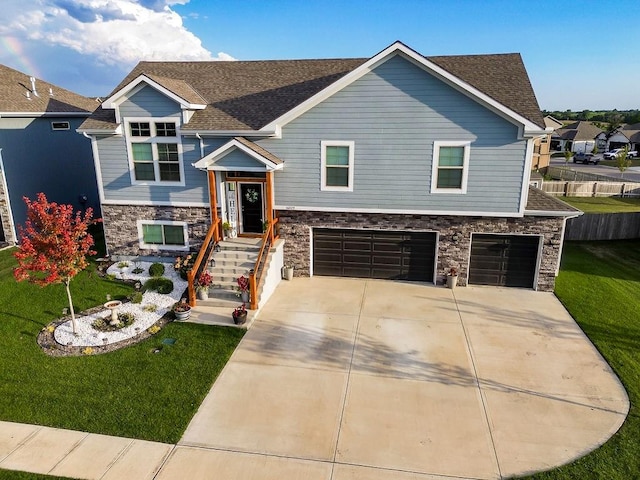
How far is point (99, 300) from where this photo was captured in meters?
13.6

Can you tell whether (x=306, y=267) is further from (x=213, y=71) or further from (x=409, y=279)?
(x=213, y=71)

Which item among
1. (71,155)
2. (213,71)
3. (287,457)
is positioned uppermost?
(213,71)

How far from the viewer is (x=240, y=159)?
14180 mm

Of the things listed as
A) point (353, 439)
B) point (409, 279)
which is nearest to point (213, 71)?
point (409, 279)

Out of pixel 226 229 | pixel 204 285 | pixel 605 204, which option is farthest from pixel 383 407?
pixel 605 204

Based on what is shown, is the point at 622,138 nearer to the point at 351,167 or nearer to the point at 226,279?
the point at 351,167

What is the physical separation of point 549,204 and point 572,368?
6.21 meters

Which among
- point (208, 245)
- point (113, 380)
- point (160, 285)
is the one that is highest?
point (208, 245)

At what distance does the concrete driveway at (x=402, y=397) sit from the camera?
745cm

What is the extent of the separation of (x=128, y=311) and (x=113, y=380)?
367 cm

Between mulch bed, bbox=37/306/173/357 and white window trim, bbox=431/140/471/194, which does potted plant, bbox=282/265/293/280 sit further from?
white window trim, bbox=431/140/471/194

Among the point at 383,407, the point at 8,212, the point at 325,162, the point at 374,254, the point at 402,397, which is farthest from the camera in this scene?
the point at 8,212

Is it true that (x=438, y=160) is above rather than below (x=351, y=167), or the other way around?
above

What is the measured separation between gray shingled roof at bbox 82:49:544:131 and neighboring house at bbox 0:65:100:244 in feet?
16.8
